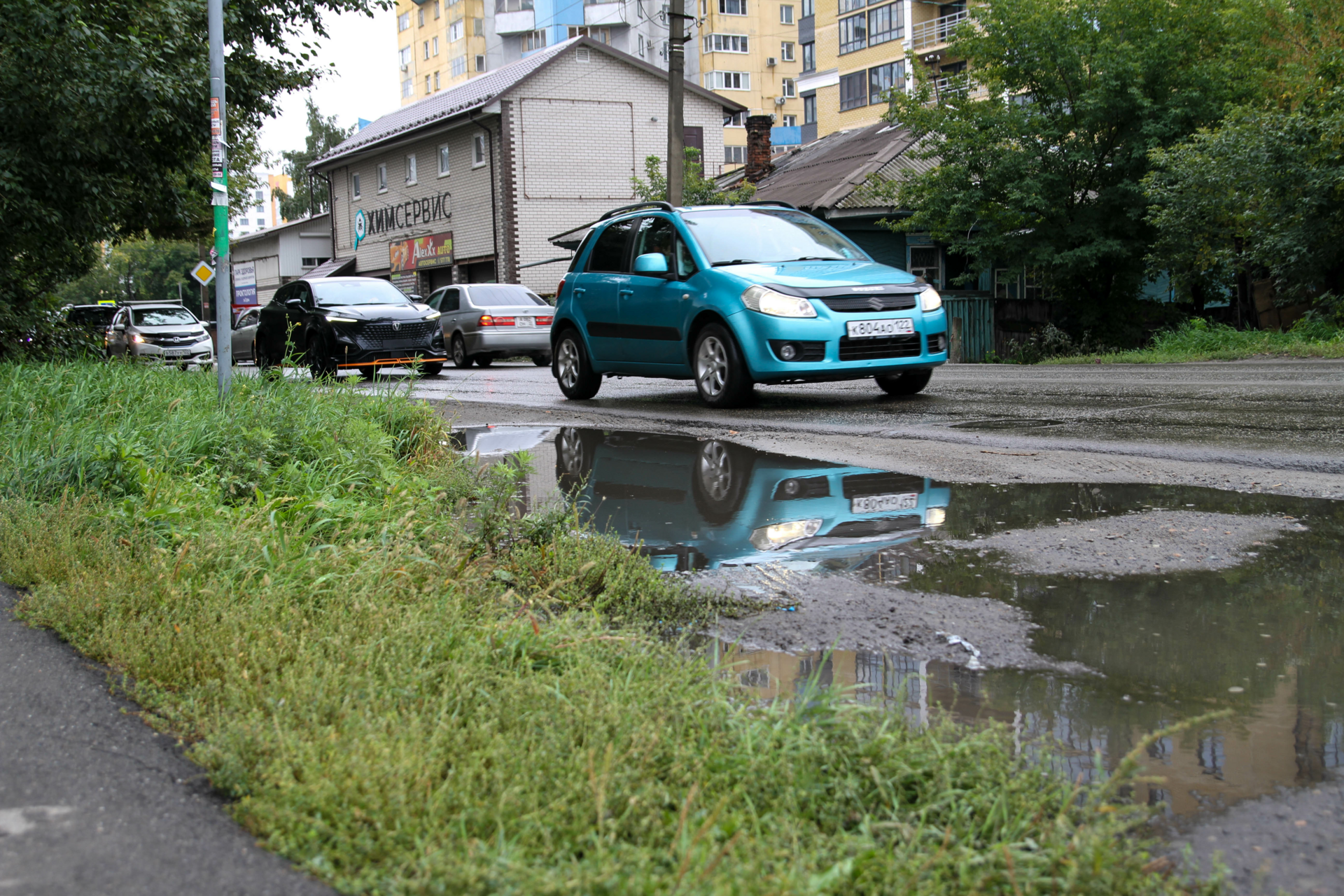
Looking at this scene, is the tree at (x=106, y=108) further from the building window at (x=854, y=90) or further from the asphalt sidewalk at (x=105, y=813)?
the building window at (x=854, y=90)

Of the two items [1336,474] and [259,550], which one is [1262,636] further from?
[259,550]

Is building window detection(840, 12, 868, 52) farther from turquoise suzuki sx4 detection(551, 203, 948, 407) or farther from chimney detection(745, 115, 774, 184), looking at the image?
turquoise suzuki sx4 detection(551, 203, 948, 407)

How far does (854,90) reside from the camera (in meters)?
65.6

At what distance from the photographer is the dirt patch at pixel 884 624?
10.7 feet

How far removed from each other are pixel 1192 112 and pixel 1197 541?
21585 millimetres

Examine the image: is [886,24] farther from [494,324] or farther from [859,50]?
[494,324]

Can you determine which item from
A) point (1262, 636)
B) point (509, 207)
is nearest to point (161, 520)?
point (1262, 636)

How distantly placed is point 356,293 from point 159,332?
35.4ft

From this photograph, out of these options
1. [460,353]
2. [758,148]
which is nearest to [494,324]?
[460,353]

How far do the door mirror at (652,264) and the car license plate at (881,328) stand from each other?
71.9 inches

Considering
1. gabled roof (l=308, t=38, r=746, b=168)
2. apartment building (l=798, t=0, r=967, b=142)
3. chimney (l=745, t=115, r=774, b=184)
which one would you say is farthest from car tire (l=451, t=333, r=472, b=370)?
apartment building (l=798, t=0, r=967, b=142)

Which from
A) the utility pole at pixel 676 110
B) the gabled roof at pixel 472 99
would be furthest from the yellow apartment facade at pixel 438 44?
the utility pole at pixel 676 110

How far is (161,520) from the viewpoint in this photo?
14.9ft

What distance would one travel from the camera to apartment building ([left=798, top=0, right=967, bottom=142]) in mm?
61656
